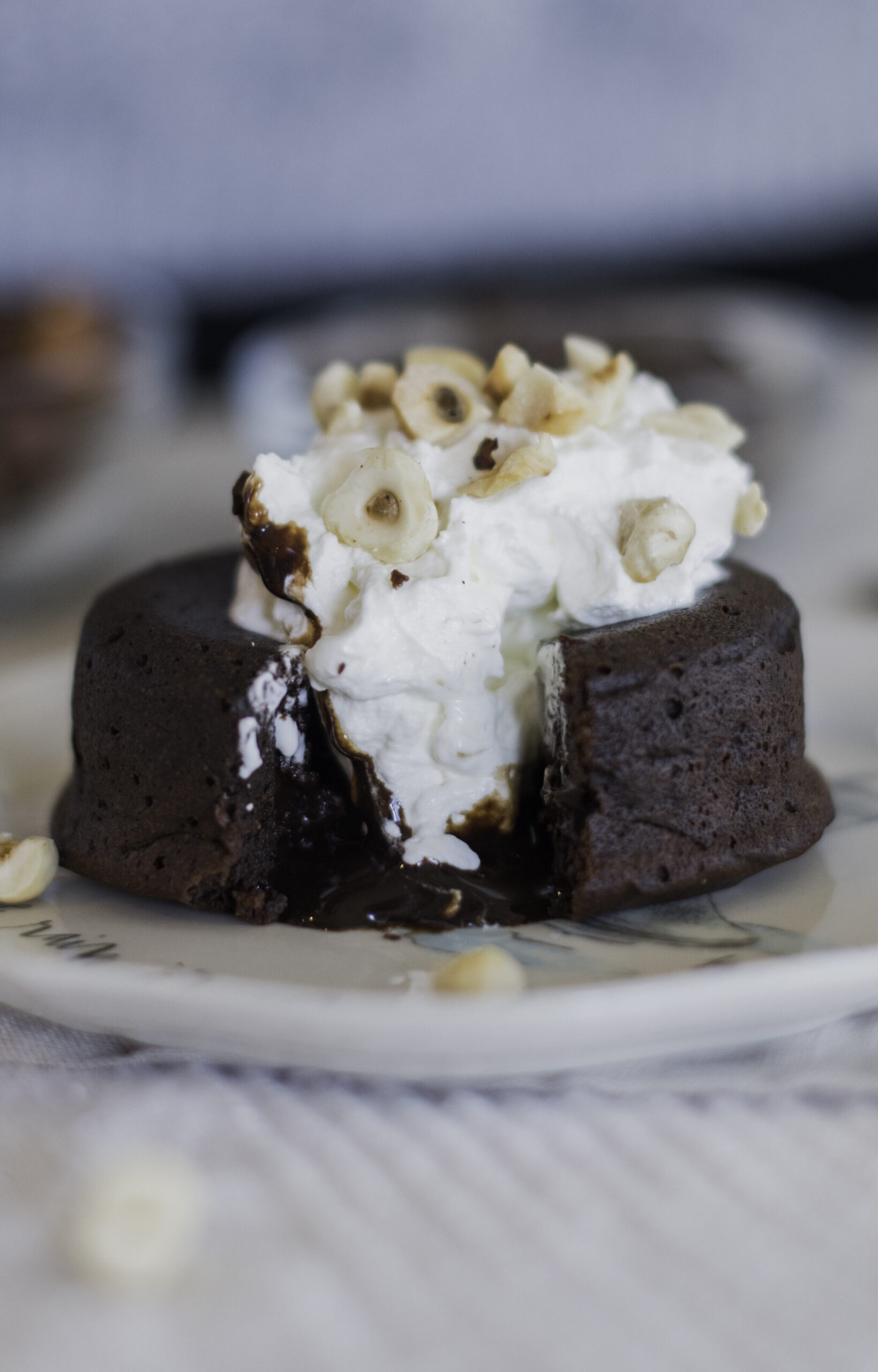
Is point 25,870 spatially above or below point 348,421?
below

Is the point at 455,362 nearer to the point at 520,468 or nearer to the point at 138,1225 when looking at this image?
the point at 520,468

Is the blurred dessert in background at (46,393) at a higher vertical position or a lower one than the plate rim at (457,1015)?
higher

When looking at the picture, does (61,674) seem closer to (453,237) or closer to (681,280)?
(681,280)

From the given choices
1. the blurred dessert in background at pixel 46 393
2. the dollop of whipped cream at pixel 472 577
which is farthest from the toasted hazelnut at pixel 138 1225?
the blurred dessert in background at pixel 46 393

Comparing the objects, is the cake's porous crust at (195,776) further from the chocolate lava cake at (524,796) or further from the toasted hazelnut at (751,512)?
the toasted hazelnut at (751,512)

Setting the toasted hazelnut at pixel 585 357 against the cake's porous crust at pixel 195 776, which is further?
the toasted hazelnut at pixel 585 357

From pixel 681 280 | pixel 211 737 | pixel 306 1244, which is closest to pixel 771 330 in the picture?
pixel 681 280

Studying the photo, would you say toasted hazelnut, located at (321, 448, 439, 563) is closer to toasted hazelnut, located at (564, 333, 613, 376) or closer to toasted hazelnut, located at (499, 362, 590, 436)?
toasted hazelnut, located at (499, 362, 590, 436)

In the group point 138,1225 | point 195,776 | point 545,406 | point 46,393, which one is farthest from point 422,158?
point 138,1225
